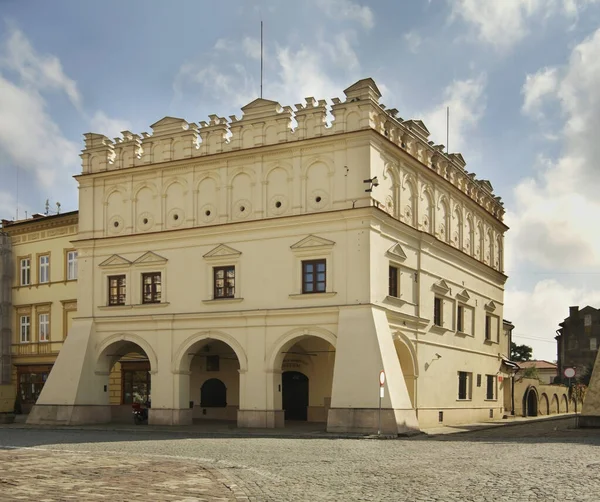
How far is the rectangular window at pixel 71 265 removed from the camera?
4162 cm

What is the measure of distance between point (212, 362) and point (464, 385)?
1229cm

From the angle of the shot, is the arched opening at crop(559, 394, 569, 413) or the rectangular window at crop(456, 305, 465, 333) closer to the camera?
the rectangular window at crop(456, 305, 465, 333)

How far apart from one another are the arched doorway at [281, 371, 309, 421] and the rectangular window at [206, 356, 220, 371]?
128 inches

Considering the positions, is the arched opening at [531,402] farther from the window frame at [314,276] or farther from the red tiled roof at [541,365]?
the red tiled roof at [541,365]

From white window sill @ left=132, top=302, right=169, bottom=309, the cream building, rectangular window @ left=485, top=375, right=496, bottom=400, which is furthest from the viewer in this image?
rectangular window @ left=485, top=375, right=496, bottom=400

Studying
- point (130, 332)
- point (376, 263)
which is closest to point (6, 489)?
point (376, 263)

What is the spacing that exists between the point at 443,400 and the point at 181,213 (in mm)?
14173

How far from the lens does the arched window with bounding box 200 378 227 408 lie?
38.0 meters

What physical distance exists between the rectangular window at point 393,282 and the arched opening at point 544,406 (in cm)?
2602

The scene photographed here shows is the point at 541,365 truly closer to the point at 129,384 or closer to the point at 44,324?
the point at 129,384

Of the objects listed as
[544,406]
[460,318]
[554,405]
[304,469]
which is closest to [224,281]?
[460,318]

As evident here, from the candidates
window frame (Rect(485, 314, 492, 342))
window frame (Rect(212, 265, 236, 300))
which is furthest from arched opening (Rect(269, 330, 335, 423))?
window frame (Rect(485, 314, 492, 342))

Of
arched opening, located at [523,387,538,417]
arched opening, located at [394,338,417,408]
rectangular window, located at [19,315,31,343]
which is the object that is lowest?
arched opening, located at [523,387,538,417]

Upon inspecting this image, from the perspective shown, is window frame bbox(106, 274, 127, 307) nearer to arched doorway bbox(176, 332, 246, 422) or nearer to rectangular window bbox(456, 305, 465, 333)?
arched doorway bbox(176, 332, 246, 422)
